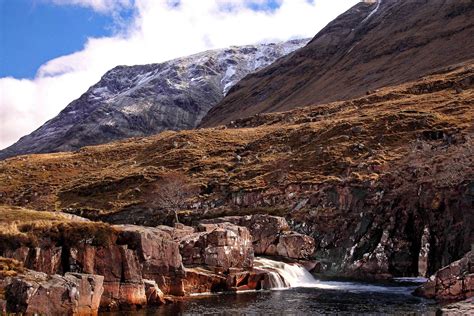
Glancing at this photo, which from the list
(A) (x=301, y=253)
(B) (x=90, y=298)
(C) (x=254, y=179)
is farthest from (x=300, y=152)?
(B) (x=90, y=298)

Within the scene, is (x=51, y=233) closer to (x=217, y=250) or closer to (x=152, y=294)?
(x=152, y=294)

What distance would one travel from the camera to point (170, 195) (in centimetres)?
10819

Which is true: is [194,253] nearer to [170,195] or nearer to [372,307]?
[372,307]

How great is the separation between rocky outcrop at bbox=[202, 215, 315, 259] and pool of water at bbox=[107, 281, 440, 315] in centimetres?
1247

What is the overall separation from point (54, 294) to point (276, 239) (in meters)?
41.2

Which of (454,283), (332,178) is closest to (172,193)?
(332,178)

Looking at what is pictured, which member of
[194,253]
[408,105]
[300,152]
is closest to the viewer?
[194,253]

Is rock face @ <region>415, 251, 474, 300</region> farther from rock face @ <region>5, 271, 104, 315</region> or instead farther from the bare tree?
the bare tree

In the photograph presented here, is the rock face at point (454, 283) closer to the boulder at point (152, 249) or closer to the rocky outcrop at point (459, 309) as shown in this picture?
the rocky outcrop at point (459, 309)

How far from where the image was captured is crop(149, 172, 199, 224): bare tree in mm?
104562

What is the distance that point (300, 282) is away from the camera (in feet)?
225

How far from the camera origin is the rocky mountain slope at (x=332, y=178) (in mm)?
72688

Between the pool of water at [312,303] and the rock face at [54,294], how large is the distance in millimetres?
3738

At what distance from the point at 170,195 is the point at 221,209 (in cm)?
1497
